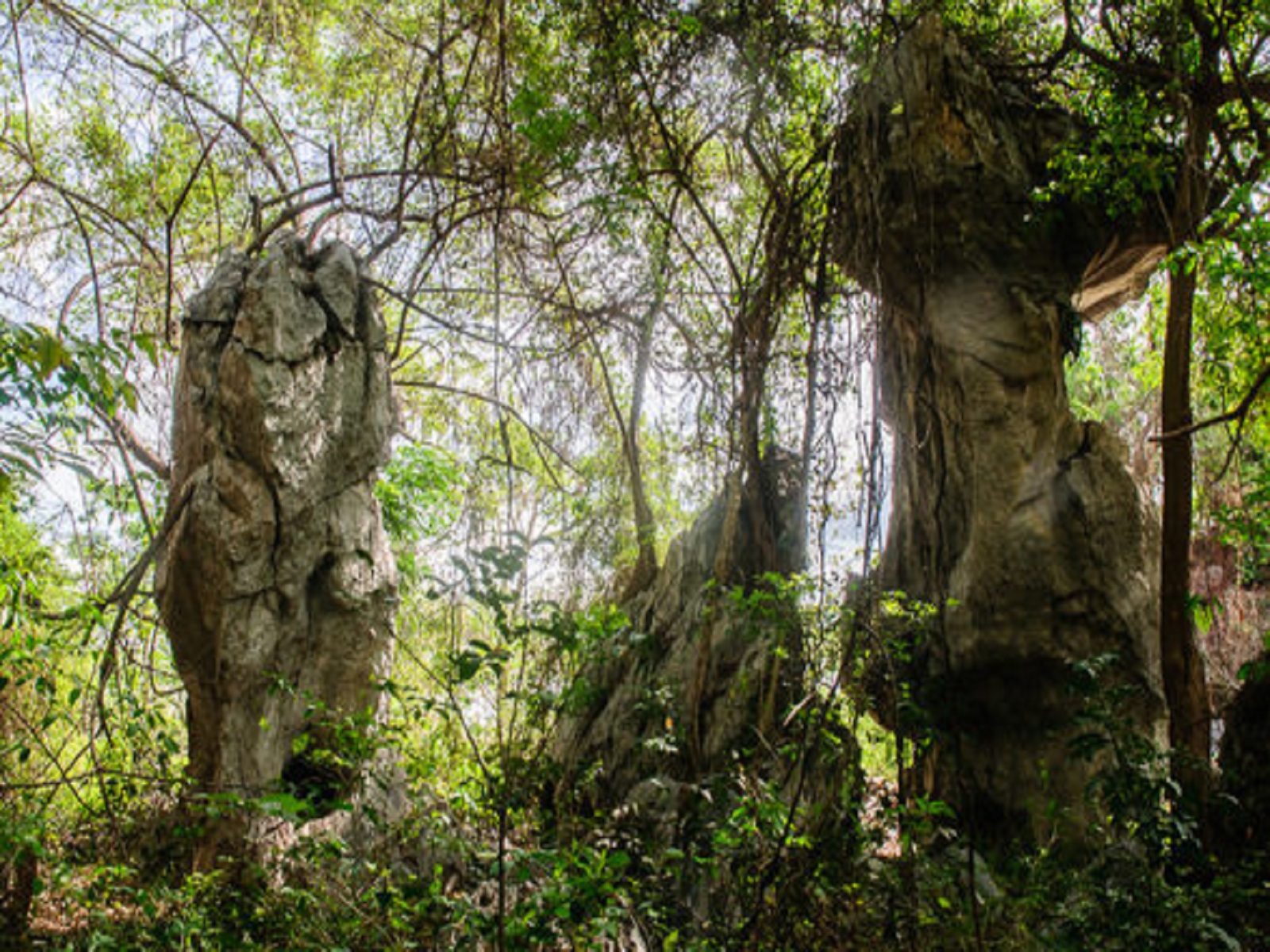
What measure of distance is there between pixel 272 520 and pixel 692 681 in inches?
95.6

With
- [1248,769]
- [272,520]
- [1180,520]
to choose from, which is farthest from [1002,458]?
[272,520]

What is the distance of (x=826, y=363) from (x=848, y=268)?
0.89 metres

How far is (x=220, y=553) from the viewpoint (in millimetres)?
4324

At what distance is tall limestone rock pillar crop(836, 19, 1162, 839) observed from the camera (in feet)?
16.6

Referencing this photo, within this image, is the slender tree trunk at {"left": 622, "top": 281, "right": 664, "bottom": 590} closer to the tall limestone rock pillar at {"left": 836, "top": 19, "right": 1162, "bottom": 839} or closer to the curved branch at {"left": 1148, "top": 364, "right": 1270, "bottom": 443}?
the tall limestone rock pillar at {"left": 836, "top": 19, "right": 1162, "bottom": 839}

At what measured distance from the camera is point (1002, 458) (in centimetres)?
530

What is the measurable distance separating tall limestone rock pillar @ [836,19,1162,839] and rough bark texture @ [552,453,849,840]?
1.04 meters

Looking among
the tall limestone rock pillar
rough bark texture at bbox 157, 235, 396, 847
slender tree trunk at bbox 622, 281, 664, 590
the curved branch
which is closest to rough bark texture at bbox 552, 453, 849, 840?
slender tree trunk at bbox 622, 281, 664, 590

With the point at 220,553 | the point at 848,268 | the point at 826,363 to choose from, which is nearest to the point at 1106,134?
the point at 848,268

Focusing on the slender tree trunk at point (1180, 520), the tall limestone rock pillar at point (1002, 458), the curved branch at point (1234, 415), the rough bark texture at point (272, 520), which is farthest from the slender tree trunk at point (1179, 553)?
the rough bark texture at point (272, 520)

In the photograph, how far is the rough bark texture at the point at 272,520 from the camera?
172 inches

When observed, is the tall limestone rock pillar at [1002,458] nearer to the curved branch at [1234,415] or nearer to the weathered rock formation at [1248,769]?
the curved branch at [1234,415]

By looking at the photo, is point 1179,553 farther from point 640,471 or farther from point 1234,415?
point 640,471

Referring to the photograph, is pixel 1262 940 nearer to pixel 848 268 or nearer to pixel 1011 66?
pixel 848 268
